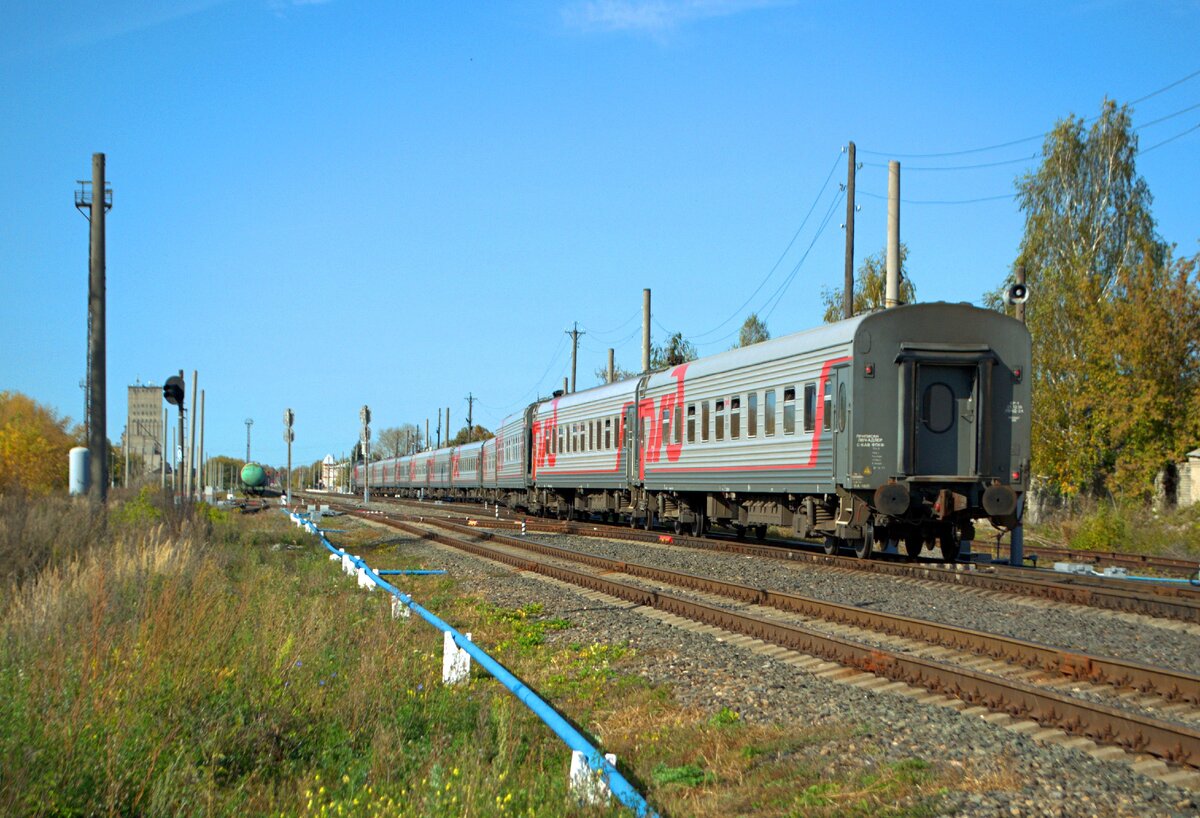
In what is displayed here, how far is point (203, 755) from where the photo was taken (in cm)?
548

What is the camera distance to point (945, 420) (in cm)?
1559

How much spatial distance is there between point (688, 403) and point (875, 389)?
23.3 feet

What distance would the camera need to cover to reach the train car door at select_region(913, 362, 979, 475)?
609 inches

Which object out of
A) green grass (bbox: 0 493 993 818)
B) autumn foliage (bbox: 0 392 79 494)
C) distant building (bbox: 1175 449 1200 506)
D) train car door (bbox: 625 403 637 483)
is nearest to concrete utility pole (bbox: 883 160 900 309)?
train car door (bbox: 625 403 637 483)

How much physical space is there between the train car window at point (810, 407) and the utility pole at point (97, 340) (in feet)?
36.1

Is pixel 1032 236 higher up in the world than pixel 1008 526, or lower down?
higher up

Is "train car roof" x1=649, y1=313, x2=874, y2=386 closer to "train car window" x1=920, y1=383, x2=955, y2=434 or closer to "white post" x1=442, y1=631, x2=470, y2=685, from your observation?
"train car window" x1=920, y1=383, x2=955, y2=434

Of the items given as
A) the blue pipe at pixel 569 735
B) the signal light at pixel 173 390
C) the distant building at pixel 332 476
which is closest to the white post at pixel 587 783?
the blue pipe at pixel 569 735

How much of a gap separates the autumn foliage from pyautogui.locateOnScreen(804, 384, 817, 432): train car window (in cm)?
1846

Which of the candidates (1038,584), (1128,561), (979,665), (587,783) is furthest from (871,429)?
(587,783)

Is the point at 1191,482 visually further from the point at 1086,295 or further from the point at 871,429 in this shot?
the point at 871,429

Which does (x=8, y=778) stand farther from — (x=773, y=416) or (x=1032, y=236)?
(x=1032, y=236)

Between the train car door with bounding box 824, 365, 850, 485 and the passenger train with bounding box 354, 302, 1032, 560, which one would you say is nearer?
the passenger train with bounding box 354, 302, 1032, 560

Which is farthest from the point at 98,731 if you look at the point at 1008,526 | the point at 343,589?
the point at 1008,526
